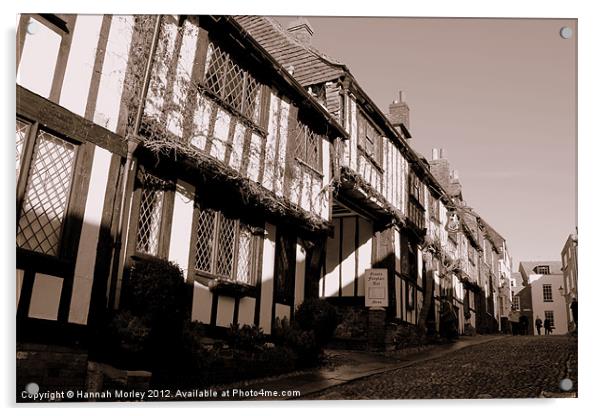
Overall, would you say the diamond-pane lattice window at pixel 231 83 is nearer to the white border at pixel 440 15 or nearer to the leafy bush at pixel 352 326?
the white border at pixel 440 15

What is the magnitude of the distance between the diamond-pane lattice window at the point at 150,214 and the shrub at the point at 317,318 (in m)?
2.77

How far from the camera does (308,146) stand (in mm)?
9609

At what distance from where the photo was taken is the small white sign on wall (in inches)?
426

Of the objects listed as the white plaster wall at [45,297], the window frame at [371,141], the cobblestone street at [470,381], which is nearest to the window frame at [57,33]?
the white plaster wall at [45,297]

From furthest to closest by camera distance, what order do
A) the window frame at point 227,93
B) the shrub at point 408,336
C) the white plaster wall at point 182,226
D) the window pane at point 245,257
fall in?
the shrub at point 408,336 < the window pane at point 245,257 < the window frame at point 227,93 < the white plaster wall at point 182,226

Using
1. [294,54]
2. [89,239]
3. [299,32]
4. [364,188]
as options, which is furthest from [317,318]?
[299,32]

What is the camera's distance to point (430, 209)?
16.4 m

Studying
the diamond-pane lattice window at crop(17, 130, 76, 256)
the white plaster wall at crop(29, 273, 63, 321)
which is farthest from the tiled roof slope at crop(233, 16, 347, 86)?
the white plaster wall at crop(29, 273, 63, 321)

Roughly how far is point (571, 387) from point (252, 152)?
15.5 feet

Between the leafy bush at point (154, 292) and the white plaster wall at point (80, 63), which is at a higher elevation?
the white plaster wall at point (80, 63)

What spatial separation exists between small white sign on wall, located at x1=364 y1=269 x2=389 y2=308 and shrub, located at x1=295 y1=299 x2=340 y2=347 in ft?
8.60

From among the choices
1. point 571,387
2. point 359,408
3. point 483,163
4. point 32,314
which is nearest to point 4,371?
point 32,314

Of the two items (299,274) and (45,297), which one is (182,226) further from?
(299,274)

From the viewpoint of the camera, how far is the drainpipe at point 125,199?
552 cm
